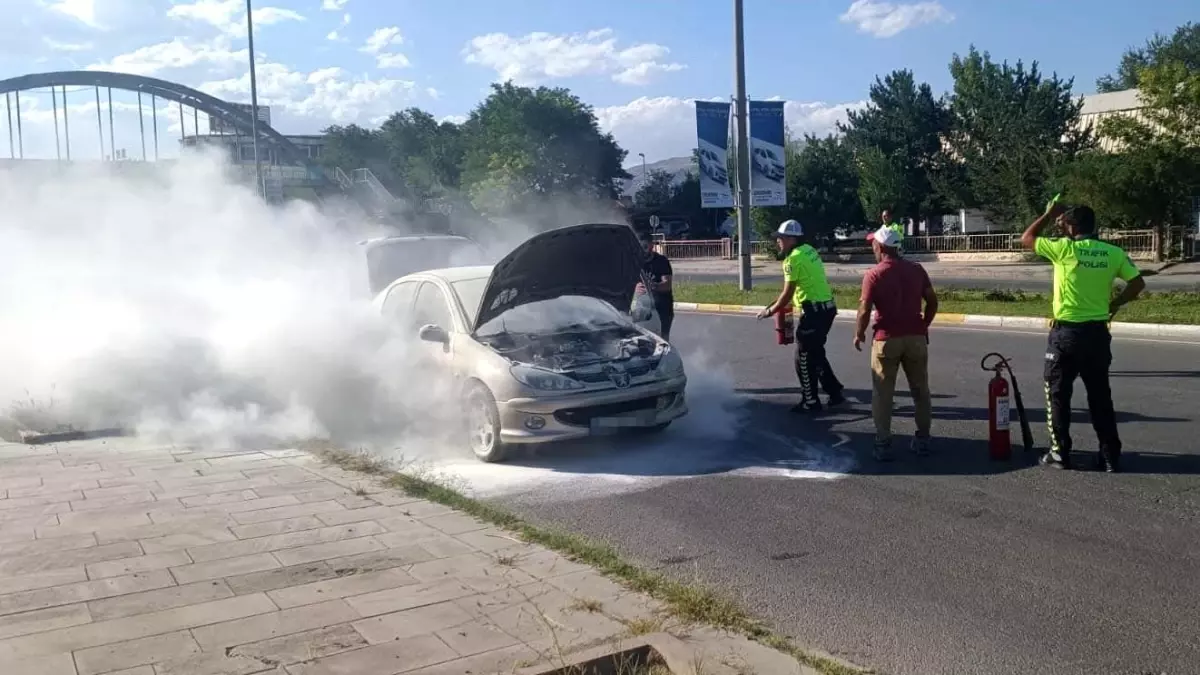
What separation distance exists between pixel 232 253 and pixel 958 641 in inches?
541

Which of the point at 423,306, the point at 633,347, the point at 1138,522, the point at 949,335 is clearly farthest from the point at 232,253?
the point at 1138,522

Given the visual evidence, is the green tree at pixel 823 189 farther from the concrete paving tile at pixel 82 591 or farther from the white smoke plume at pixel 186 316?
the concrete paving tile at pixel 82 591

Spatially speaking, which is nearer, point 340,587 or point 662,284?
point 340,587

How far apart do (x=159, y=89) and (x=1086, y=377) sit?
61803 millimetres

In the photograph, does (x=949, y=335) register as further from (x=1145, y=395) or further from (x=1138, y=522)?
(x=1138, y=522)

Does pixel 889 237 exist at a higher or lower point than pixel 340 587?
higher

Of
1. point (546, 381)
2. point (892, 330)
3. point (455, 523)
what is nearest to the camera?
point (455, 523)

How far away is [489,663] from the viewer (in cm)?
420

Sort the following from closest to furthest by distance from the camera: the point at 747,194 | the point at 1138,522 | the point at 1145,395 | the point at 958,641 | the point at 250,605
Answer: the point at 958,641
the point at 250,605
the point at 1138,522
the point at 1145,395
the point at 747,194

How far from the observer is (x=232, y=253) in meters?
16.0

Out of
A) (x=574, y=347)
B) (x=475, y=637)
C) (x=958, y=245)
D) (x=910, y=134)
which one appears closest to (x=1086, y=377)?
(x=574, y=347)

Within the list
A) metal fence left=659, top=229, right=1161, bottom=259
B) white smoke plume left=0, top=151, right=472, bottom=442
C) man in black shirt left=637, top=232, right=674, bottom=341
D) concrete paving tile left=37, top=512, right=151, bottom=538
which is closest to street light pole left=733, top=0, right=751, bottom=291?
metal fence left=659, top=229, right=1161, bottom=259

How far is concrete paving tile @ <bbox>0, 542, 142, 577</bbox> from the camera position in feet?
18.7

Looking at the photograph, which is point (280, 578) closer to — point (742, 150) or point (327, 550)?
point (327, 550)
